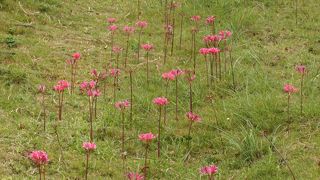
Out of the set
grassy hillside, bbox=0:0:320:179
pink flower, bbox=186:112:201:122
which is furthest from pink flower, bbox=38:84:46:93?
pink flower, bbox=186:112:201:122

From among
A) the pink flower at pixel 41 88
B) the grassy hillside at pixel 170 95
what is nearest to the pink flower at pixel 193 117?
the grassy hillside at pixel 170 95

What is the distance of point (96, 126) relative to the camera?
546 centimetres

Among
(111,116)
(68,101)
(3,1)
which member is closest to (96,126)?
(111,116)

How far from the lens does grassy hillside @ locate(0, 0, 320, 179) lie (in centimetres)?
485

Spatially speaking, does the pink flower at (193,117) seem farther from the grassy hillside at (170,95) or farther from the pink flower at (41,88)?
the pink flower at (41,88)

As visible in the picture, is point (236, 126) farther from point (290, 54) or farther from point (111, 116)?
point (290, 54)

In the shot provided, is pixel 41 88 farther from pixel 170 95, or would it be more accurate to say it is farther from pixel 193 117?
pixel 193 117

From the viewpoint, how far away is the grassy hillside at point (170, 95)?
485 cm

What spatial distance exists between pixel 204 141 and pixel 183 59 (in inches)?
91.3

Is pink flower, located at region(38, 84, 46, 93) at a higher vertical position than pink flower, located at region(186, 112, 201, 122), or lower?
higher

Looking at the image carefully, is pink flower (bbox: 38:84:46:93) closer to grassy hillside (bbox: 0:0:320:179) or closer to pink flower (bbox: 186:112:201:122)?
grassy hillside (bbox: 0:0:320:179)

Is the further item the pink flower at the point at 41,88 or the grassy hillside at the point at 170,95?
the pink flower at the point at 41,88

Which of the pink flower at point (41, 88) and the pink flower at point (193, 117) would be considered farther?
the pink flower at point (41, 88)

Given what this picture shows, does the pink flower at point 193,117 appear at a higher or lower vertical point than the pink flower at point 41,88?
lower
